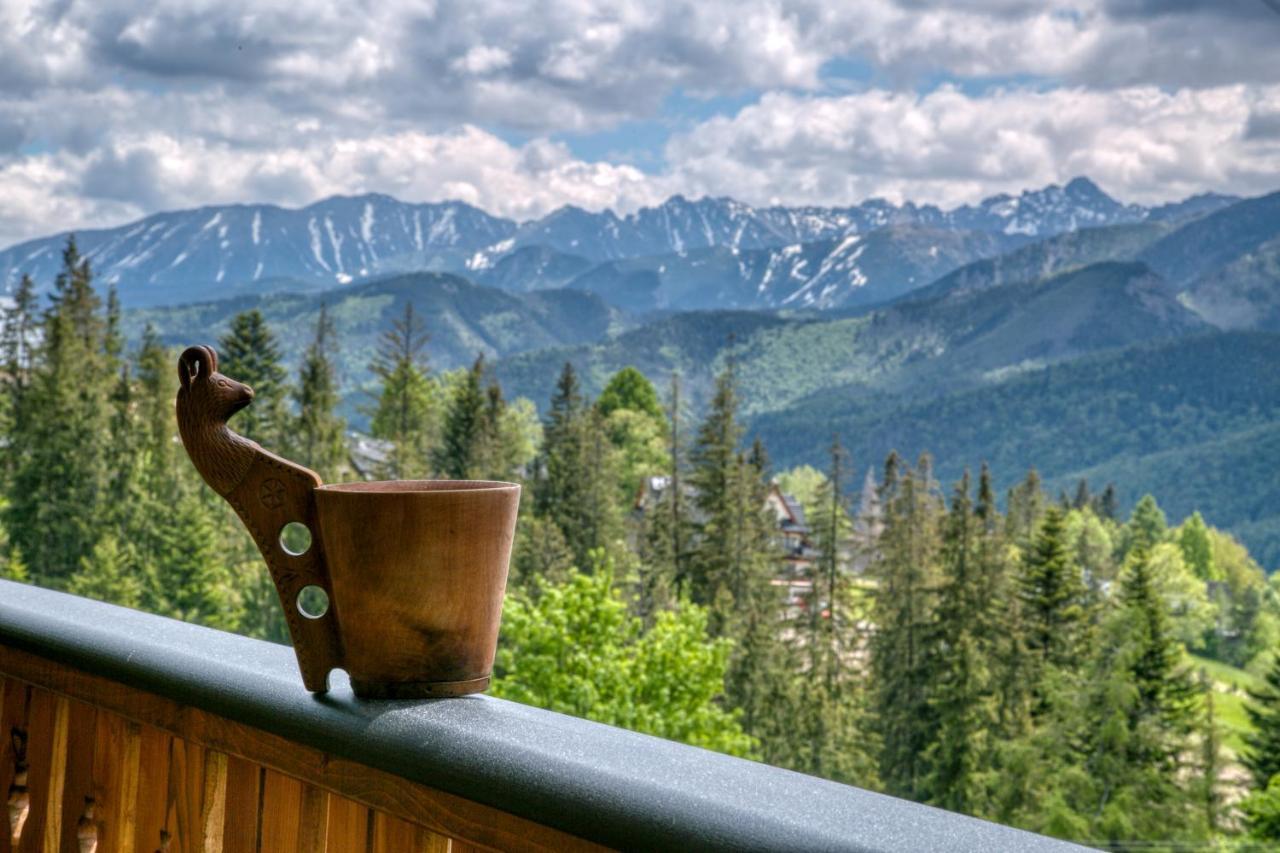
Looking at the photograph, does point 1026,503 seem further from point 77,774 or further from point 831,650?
point 77,774

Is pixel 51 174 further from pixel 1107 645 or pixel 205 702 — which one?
pixel 205 702

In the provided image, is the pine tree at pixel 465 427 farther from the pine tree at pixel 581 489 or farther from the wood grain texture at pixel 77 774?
the wood grain texture at pixel 77 774

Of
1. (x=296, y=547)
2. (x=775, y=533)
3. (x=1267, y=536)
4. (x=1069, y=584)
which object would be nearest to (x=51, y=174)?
(x=775, y=533)

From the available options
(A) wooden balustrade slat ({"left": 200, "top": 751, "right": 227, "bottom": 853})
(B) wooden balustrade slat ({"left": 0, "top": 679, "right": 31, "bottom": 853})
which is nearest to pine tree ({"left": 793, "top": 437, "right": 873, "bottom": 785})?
(B) wooden balustrade slat ({"left": 0, "top": 679, "right": 31, "bottom": 853})

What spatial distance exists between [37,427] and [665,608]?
53.0 feet

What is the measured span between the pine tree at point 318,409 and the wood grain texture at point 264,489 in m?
30.8

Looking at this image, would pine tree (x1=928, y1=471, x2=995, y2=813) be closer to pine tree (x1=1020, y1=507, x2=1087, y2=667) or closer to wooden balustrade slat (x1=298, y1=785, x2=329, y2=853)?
pine tree (x1=1020, y1=507, x2=1087, y2=667)

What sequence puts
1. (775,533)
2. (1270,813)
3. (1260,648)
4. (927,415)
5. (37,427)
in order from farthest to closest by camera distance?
(927,415) < (1260,648) < (775,533) < (37,427) < (1270,813)

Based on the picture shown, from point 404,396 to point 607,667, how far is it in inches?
500

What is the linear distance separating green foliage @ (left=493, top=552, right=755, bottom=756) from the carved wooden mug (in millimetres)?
17243

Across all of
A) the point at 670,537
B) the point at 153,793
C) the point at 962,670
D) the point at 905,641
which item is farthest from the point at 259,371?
the point at 153,793

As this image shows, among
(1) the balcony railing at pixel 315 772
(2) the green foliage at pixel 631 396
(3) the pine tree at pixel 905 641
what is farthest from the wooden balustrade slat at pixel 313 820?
(2) the green foliage at pixel 631 396

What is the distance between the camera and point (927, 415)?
177875 mm

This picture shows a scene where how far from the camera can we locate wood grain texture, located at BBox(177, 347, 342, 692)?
110 centimetres
